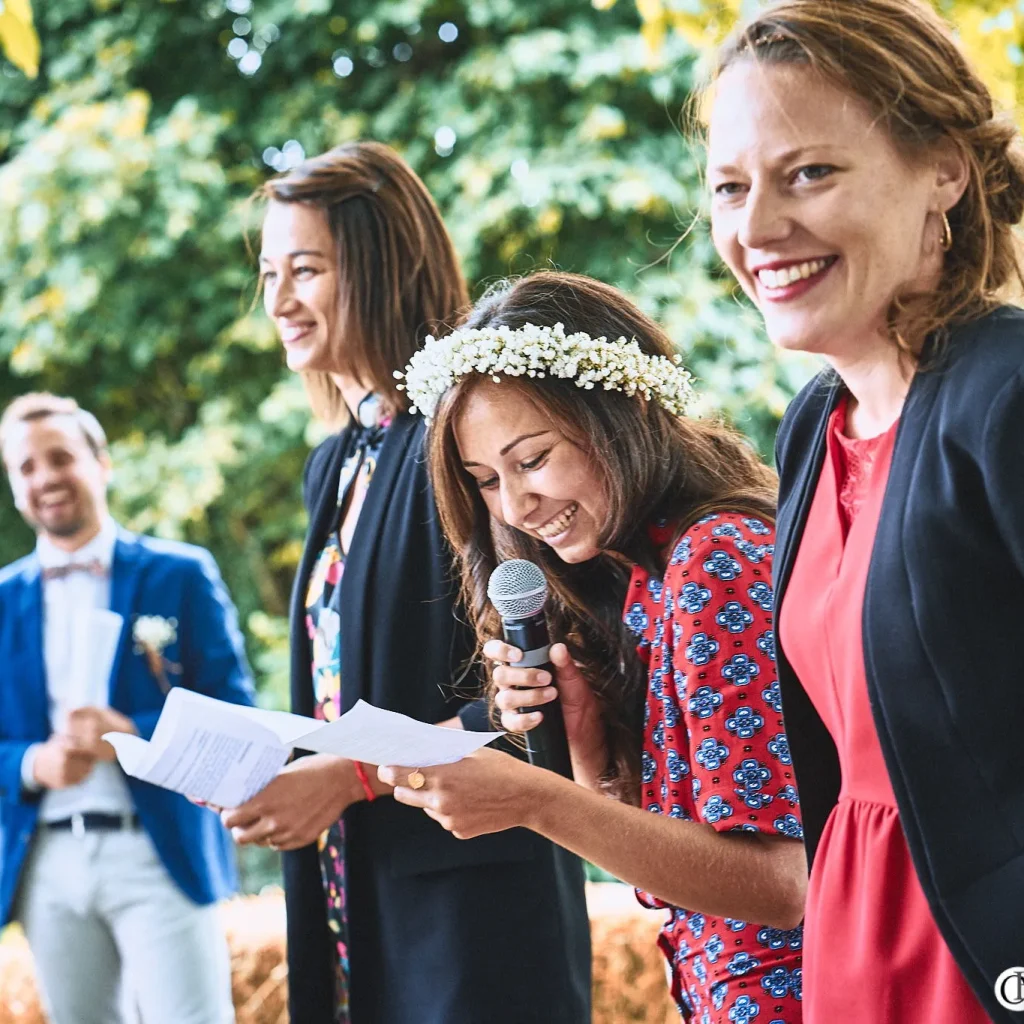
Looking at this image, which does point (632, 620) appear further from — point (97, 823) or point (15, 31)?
point (97, 823)

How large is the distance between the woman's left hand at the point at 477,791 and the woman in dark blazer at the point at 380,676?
0.64 meters

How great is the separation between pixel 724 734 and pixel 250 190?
5.91m

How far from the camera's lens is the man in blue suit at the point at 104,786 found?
3.63 m

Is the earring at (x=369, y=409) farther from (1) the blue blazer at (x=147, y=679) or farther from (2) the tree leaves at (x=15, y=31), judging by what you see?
(1) the blue blazer at (x=147, y=679)

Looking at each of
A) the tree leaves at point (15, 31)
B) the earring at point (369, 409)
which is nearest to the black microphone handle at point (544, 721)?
the earring at point (369, 409)

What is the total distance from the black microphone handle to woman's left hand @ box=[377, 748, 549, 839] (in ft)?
0.51

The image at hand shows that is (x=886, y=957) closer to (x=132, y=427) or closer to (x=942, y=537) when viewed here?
(x=942, y=537)

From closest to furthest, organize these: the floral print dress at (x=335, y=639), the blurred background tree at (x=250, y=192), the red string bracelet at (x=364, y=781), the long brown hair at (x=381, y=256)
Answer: the red string bracelet at (x=364, y=781), the floral print dress at (x=335, y=639), the long brown hair at (x=381, y=256), the blurred background tree at (x=250, y=192)

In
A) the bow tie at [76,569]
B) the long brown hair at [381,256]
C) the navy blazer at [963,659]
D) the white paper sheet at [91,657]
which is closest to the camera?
the navy blazer at [963,659]

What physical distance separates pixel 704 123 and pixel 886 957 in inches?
39.3

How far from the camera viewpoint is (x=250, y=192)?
7.20 m

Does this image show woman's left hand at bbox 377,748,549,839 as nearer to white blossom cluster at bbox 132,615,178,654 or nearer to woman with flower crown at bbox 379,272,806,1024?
woman with flower crown at bbox 379,272,806,1024

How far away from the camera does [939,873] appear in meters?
1.33

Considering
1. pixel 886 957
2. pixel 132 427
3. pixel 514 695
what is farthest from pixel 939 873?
pixel 132 427
